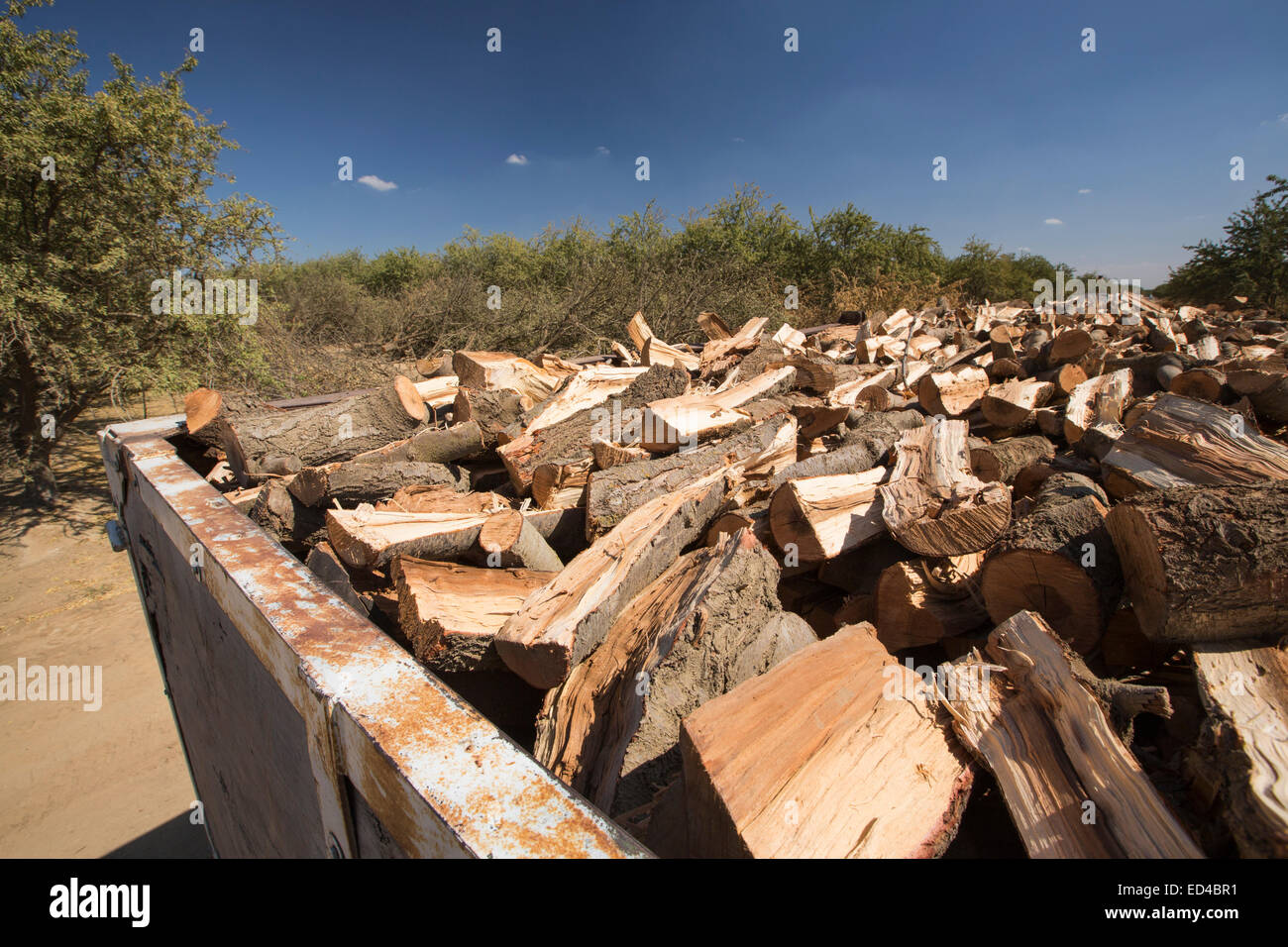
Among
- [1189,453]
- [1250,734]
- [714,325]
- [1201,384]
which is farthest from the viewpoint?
[714,325]

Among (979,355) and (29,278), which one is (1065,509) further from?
(29,278)

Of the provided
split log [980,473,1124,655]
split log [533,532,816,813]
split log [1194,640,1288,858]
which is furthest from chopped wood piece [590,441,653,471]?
split log [1194,640,1288,858]

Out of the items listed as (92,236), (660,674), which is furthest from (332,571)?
(92,236)

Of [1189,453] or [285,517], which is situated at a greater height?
[1189,453]

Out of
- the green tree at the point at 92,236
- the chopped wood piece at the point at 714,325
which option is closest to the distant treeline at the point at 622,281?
the green tree at the point at 92,236

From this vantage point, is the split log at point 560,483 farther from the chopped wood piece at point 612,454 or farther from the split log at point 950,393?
the split log at point 950,393

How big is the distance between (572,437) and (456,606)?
132cm

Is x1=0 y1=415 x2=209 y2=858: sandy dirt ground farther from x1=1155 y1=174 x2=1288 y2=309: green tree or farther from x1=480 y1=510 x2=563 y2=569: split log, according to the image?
x1=1155 y1=174 x2=1288 y2=309: green tree

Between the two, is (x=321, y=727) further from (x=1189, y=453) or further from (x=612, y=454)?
(x=1189, y=453)

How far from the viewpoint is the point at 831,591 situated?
2426 millimetres

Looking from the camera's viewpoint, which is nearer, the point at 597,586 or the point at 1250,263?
the point at 597,586

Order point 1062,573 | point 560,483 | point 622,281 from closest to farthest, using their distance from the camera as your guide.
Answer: point 1062,573 < point 560,483 < point 622,281

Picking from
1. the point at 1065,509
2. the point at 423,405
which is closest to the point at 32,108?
the point at 423,405

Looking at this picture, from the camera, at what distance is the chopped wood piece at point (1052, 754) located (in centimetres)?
109
